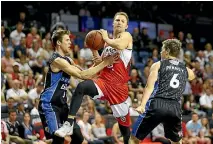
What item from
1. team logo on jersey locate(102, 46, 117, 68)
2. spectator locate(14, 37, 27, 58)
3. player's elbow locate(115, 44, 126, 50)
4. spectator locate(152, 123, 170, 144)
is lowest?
spectator locate(152, 123, 170, 144)

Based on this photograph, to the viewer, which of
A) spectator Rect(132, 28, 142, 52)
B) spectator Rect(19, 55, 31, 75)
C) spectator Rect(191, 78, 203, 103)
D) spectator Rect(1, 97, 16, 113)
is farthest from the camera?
spectator Rect(132, 28, 142, 52)

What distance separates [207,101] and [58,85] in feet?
32.6

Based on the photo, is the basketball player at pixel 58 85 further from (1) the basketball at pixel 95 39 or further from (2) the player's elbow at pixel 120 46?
(1) the basketball at pixel 95 39

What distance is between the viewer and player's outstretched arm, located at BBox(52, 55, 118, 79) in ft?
29.4

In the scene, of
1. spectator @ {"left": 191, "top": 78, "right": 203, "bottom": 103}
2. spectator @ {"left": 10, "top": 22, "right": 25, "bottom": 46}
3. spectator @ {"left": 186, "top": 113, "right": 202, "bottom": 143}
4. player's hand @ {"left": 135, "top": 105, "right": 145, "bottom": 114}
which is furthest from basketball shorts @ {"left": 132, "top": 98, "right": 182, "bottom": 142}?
spectator @ {"left": 191, "top": 78, "right": 203, "bottom": 103}

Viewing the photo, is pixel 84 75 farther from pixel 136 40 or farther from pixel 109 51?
pixel 136 40

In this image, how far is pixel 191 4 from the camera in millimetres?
25000

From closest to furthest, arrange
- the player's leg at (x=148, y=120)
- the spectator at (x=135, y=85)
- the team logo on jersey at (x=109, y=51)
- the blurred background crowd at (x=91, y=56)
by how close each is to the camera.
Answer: the player's leg at (x=148, y=120)
the team logo on jersey at (x=109, y=51)
the blurred background crowd at (x=91, y=56)
the spectator at (x=135, y=85)

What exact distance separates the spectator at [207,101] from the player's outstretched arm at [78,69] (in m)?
9.34

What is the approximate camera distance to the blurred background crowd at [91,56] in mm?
14805

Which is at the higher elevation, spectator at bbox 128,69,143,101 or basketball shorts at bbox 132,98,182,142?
basketball shorts at bbox 132,98,182,142

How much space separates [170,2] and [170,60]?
16.6m

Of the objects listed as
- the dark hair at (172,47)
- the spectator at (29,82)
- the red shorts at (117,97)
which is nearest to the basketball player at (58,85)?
the red shorts at (117,97)

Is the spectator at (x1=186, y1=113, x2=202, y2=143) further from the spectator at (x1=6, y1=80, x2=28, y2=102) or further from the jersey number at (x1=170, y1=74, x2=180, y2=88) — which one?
the jersey number at (x1=170, y1=74, x2=180, y2=88)
